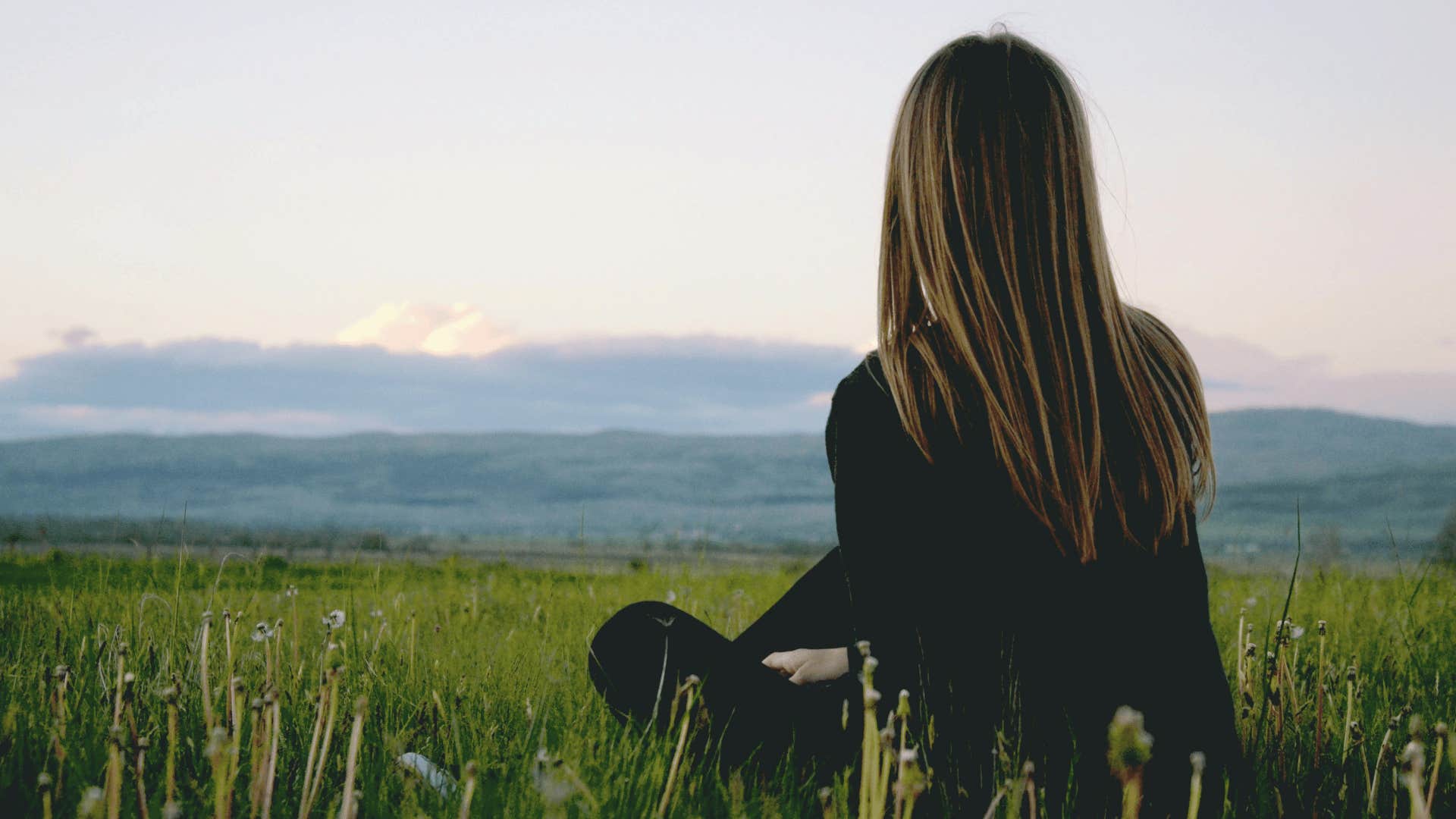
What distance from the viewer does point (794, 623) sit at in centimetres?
319

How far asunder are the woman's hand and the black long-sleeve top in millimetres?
444

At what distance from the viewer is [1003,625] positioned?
240 centimetres

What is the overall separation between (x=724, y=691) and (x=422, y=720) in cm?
106

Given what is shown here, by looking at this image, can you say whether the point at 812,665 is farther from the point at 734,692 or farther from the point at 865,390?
the point at 865,390

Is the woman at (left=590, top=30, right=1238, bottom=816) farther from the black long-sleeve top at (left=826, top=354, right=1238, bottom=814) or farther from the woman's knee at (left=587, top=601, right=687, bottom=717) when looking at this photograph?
the woman's knee at (left=587, top=601, right=687, bottom=717)

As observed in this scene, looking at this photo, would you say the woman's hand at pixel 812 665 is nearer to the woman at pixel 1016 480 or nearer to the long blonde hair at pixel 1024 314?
the woman at pixel 1016 480

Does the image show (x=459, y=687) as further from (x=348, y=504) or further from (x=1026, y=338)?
(x=348, y=504)

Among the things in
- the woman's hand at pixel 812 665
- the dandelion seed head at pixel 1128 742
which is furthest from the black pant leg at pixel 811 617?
the dandelion seed head at pixel 1128 742

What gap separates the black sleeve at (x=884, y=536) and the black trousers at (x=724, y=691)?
13 centimetres

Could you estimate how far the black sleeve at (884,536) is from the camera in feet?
7.73

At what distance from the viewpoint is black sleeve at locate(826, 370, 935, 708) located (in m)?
2.36

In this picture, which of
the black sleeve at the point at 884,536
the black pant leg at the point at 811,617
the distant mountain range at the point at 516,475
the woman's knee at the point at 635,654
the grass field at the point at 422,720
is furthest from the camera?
the distant mountain range at the point at 516,475

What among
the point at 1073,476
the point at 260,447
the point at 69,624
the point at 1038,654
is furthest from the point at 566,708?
the point at 260,447

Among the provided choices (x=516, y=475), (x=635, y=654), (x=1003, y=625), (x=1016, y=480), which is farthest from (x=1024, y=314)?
(x=516, y=475)
